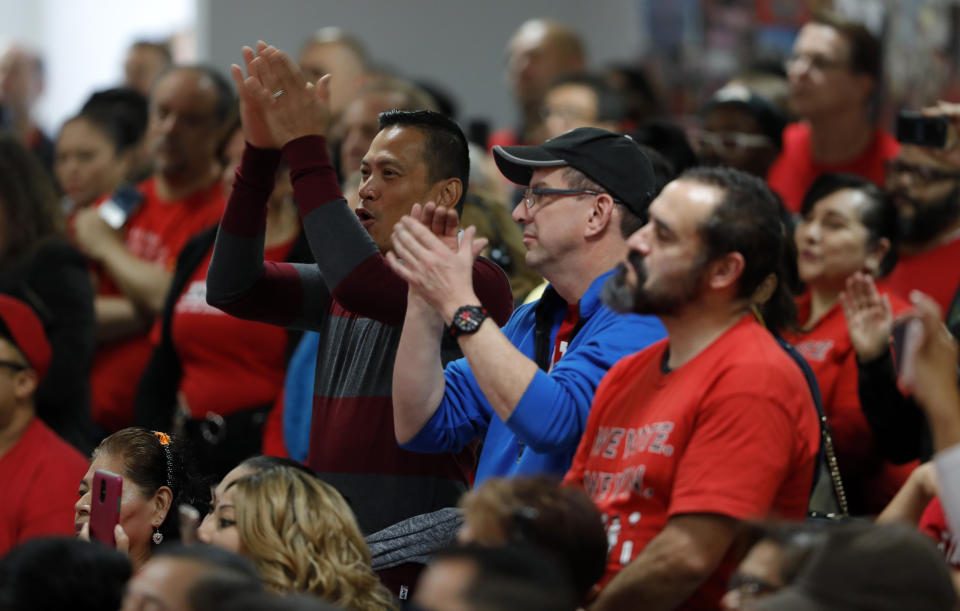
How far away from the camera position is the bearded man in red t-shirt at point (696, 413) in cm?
252

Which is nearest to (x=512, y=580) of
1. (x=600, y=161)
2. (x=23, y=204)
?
(x=600, y=161)

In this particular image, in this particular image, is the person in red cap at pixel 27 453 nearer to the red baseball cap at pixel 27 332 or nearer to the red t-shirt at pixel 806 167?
the red baseball cap at pixel 27 332

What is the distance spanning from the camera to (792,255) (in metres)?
3.83

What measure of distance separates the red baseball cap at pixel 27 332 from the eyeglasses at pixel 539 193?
1780mm

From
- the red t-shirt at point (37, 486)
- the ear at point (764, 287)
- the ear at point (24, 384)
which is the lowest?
the red t-shirt at point (37, 486)

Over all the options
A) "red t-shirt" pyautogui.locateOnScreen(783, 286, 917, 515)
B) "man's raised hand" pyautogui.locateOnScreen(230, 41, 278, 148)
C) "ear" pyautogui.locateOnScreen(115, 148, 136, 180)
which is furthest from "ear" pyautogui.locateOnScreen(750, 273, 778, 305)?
"ear" pyautogui.locateOnScreen(115, 148, 136, 180)

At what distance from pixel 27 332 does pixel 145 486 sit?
3.79ft

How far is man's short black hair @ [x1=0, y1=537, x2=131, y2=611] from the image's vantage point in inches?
95.2

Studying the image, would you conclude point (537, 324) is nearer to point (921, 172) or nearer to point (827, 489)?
point (827, 489)

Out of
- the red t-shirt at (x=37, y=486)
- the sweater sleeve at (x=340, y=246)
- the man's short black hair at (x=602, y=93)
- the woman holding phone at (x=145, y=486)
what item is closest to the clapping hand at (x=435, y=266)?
the sweater sleeve at (x=340, y=246)

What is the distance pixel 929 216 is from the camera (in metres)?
4.53

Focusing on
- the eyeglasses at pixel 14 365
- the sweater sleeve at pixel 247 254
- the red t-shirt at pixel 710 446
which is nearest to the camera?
the red t-shirt at pixel 710 446

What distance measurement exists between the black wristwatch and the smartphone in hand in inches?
29.6

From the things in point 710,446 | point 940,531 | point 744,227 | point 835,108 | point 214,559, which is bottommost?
point 940,531
